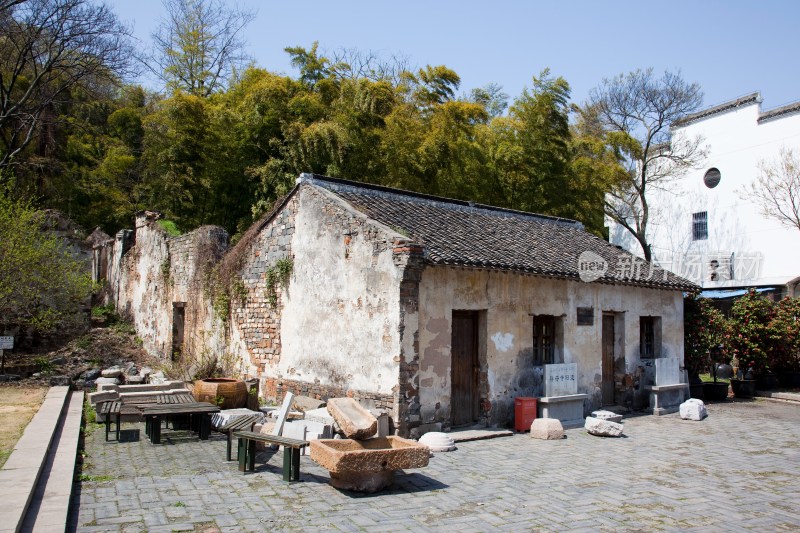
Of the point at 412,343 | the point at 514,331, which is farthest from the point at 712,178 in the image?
the point at 412,343

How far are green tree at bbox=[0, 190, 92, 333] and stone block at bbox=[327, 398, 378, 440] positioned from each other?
9.86 meters

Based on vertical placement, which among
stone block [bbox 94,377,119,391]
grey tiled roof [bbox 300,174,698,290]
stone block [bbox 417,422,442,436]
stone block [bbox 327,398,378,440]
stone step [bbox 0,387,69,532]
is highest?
grey tiled roof [bbox 300,174,698,290]

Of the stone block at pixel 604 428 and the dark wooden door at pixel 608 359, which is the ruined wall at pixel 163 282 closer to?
the stone block at pixel 604 428

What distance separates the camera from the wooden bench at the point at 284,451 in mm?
7340

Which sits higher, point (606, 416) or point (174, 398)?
point (174, 398)

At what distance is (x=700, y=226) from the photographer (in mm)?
27969

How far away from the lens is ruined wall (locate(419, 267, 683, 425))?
1040 cm

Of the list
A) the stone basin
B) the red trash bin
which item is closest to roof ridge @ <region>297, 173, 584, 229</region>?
the red trash bin

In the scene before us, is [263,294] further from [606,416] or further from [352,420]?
[606,416]

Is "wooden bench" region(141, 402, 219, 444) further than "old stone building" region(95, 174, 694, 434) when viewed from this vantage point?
No

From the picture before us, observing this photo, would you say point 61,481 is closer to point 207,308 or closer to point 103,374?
point 103,374

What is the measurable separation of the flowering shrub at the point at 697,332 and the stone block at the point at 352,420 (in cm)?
1112

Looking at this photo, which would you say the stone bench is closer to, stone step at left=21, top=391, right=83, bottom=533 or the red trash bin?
the red trash bin

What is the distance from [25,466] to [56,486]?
660mm
